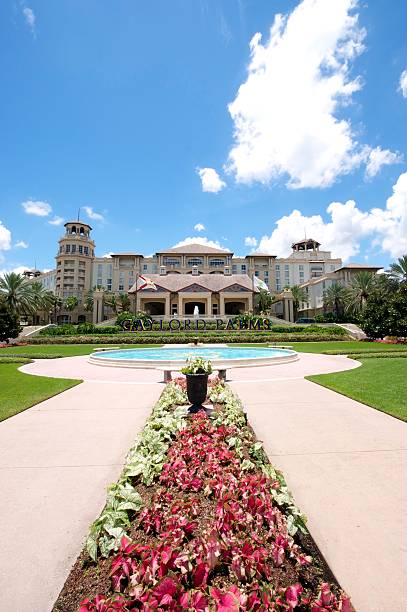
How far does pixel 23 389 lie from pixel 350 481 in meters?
9.87

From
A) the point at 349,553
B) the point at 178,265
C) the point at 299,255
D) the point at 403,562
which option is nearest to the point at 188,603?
the point at 349,553

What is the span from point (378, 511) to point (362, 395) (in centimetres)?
571

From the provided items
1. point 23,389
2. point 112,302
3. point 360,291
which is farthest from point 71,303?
point 23,389

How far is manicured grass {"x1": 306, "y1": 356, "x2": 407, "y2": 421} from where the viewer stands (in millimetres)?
7559

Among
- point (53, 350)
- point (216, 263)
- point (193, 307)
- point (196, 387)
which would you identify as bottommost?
point (53, 350)

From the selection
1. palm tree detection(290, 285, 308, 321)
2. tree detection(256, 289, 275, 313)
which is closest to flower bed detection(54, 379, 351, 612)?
tree detection(256, 289, 275, 313)

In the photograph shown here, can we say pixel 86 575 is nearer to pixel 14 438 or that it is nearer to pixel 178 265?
pixel 14 438

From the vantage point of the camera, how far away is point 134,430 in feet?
A: 19.9

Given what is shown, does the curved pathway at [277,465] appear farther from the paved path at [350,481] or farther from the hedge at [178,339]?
the hedge at [178,339]

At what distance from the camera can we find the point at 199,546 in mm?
2584

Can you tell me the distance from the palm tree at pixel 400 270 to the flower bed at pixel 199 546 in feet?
160

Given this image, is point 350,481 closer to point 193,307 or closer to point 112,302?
point 193,307

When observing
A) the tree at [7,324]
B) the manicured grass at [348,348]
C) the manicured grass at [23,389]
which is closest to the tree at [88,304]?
the tree at [7,324]

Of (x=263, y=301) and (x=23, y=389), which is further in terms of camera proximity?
(x=263, y=301)
